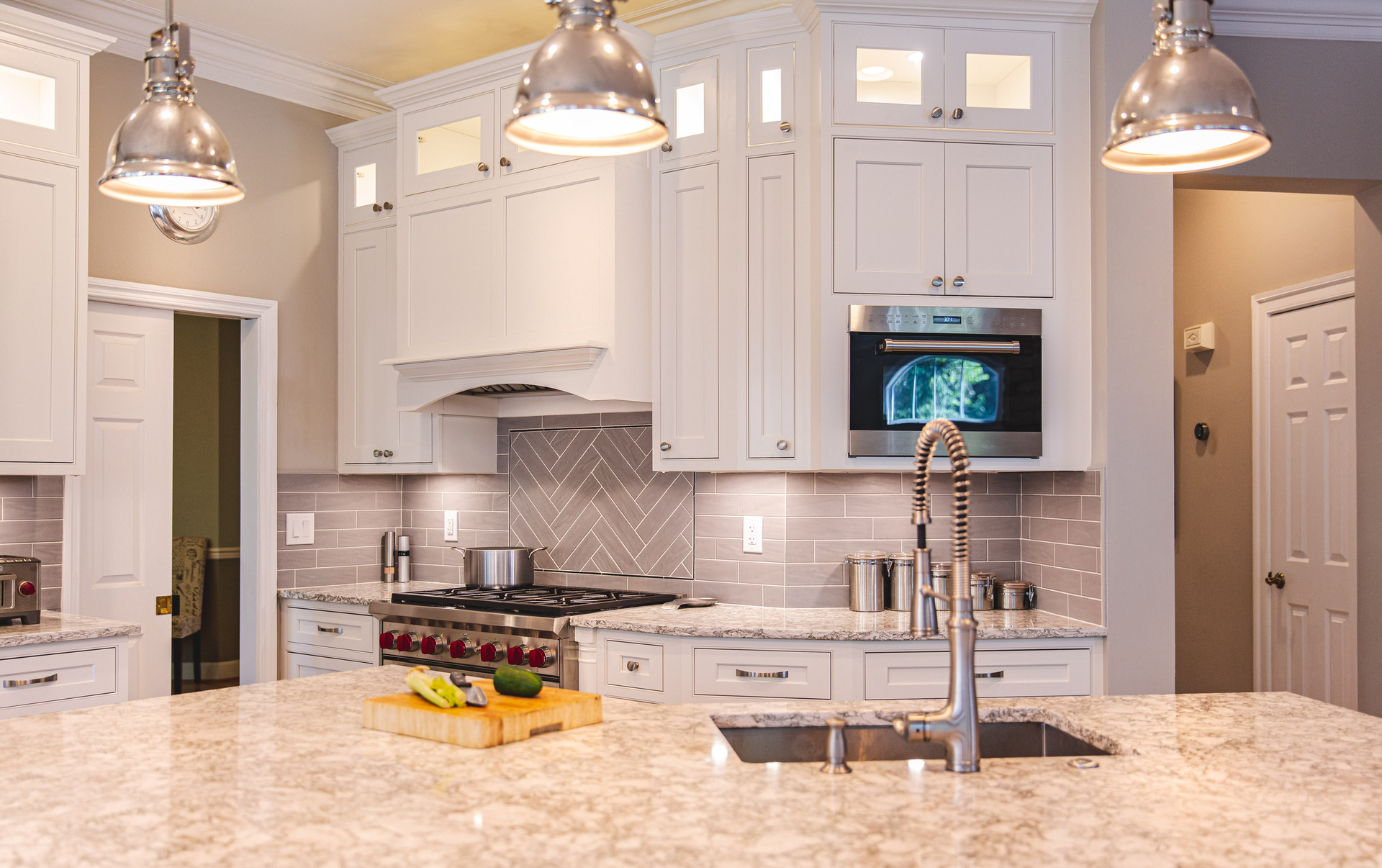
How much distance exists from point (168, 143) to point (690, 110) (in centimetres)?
223

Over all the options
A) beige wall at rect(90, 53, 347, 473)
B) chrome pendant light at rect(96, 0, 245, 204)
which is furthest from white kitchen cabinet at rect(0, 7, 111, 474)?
chrome pendant light at rect(96, 0, 245, 204)

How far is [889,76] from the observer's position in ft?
11.9

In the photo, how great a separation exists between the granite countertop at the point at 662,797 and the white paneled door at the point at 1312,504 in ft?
8.66

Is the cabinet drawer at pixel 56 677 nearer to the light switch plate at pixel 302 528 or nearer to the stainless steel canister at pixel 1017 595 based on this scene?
the light switch plate at pixel 302 528

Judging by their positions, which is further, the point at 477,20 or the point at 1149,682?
the point at 477,20

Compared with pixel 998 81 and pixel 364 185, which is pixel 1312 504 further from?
pixel 364 185

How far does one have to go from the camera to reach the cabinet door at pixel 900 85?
11.7ft

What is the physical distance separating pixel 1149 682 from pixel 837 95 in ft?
7.08

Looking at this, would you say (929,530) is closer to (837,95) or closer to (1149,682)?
(1149,682)

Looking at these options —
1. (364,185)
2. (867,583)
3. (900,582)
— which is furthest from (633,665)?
(364,185)

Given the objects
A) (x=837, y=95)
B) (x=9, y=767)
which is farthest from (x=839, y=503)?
(x=9, y=767)

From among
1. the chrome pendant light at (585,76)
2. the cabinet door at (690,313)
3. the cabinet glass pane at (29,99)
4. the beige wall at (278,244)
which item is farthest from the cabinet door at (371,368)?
the chrome pendant light at (585,76)

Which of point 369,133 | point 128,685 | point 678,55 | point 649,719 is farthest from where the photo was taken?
point 369,133

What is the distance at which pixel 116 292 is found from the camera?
4023mm
